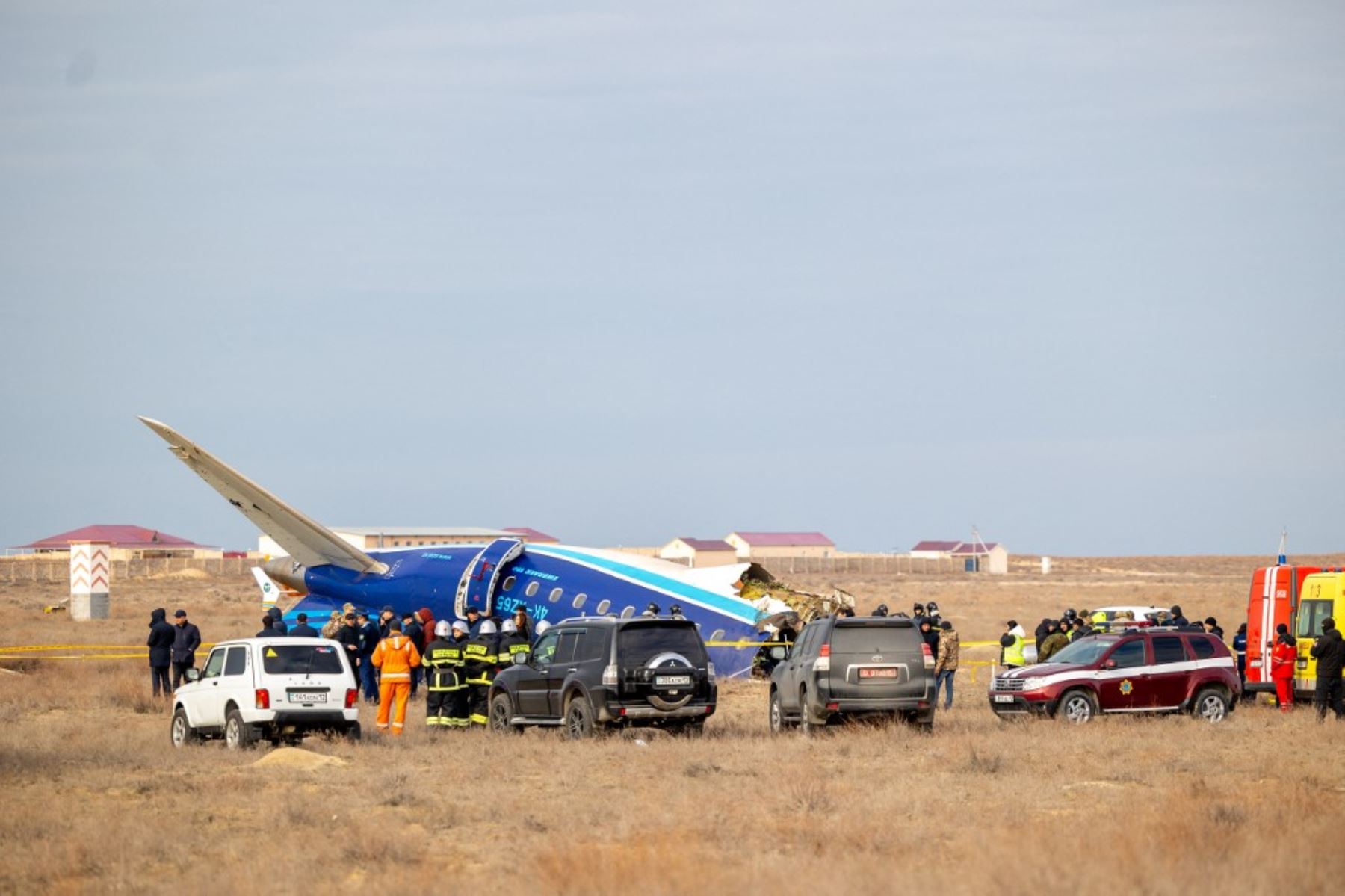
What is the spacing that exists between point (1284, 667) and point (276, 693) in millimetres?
17279

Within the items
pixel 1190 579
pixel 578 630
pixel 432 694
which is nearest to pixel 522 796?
pixel 578 630

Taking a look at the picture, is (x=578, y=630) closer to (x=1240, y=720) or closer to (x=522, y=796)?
(x=522, y=796)

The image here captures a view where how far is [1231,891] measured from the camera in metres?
11.6

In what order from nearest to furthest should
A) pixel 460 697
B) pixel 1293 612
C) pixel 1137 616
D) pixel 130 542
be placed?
pixel 460 697
pixel 1293 612
pixel 1137 616
pixel 130 542

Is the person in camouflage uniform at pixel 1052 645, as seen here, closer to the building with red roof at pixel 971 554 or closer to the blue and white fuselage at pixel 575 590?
the blue and white fuselage at pixel 575 590

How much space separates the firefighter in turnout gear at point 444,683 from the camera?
25953 millimetres

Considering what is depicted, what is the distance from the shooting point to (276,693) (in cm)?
2216

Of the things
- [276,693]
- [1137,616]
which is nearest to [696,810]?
[276,693]

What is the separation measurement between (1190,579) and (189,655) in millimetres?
94347

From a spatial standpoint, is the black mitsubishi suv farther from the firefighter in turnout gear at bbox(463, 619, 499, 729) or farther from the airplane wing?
the airplane wing

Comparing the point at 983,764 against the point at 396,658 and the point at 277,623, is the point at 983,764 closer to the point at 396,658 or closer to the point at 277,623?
the point at 396,658

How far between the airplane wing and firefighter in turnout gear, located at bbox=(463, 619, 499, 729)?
21.4 ft

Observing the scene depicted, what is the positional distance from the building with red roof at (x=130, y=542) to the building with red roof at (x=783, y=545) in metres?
56.6

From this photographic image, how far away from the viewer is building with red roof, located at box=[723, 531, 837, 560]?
17718 centimetres
